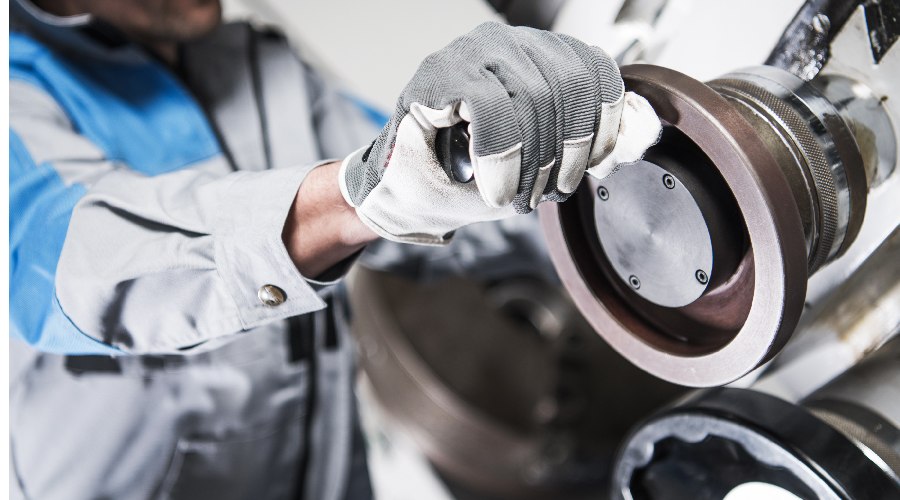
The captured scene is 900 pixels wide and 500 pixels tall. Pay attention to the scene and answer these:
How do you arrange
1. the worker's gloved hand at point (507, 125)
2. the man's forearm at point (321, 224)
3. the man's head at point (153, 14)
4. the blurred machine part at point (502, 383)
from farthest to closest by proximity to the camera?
the blurred machine part at point (502, 383)
the man's head at point (153, 14)
the man's forearm at point (321, 224)
the worker's gloved hand at point (507, 125)

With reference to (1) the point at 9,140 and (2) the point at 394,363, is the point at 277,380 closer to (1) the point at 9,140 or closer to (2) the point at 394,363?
(1) the point at 9,140

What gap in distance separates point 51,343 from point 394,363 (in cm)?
89

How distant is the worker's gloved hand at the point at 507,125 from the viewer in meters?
0.46

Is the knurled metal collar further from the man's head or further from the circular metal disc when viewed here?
the man's head

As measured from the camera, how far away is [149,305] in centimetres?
64

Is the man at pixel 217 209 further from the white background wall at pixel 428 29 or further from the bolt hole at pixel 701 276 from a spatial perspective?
the white background wall at pixel 428 29

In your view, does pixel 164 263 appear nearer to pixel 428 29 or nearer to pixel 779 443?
pixel 779 443

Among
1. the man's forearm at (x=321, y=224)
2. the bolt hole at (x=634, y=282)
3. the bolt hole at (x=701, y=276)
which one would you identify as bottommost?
the man's forearm at (x=321, y=224)

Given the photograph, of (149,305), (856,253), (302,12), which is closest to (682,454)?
(856,253)

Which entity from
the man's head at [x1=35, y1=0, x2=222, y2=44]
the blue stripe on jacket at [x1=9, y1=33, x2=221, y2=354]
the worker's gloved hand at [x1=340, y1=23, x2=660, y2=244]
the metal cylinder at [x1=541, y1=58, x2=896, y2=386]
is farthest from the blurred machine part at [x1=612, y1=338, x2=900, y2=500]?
the man's head at [x1=35, y1=0, x2=222, y2=44]

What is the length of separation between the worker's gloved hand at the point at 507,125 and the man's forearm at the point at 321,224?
6cm

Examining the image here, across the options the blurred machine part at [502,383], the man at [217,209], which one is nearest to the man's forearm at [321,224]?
the man at [217,209]

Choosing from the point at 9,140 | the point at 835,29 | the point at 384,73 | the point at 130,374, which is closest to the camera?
the point at 835,29

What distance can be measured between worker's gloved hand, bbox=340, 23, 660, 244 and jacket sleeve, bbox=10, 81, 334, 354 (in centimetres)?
12
